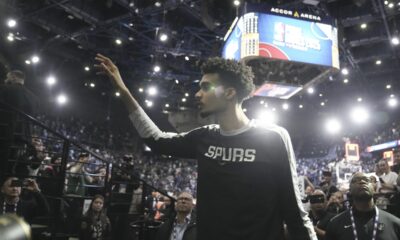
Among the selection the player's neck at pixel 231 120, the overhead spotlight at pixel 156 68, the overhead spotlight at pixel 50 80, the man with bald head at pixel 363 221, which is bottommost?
the man with bald head at pixel 363 221

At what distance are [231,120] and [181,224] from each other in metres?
3.47

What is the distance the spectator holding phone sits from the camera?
16.1 feet

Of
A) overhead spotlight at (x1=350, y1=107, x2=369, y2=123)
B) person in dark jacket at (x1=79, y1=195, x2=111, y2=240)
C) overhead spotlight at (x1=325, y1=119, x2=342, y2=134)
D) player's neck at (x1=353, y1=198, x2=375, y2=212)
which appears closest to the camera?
player's neck at (x1=353, y1=198, x2=375, y2=212)

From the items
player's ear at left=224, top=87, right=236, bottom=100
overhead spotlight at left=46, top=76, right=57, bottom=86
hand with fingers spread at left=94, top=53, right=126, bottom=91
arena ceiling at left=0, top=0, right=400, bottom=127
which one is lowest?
player's ear at left=224, top=87, right=236, bottom=100

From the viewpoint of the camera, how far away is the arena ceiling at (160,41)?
13336 millimetres

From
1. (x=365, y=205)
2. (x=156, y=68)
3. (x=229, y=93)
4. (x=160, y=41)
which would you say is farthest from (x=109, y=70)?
(x=156, y=68)

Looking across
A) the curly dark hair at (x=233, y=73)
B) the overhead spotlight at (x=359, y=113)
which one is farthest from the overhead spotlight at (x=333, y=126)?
the curly dark hair at (x=233, y=73)

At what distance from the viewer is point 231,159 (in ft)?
6.55

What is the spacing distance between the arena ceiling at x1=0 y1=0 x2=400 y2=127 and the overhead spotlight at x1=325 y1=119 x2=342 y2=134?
3062mm

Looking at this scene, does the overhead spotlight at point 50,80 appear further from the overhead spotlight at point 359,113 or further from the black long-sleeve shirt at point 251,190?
the black long-sleeve shirt at point 251,190

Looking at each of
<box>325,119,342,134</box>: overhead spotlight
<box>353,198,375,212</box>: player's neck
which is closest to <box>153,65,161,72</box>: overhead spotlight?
<box>353,198,375,212</box>: player's neck

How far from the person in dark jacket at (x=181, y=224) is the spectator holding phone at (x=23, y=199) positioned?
6.33ft

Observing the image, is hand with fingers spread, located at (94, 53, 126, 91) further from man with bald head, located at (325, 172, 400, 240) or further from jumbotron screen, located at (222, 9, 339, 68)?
jumbotron screen, located at (222, 9, 339, 68)

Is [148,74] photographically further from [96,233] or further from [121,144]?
[96,233]
